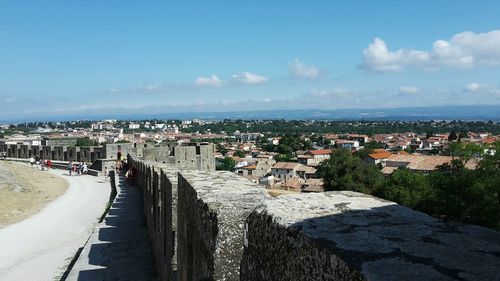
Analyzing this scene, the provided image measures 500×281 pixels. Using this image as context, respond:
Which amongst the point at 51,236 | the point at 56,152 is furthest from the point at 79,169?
the point at 51,236

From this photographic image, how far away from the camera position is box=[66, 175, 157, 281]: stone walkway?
6.67 meters

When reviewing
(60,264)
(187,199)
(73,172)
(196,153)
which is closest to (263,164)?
(73,172)

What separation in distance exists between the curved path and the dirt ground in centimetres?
56

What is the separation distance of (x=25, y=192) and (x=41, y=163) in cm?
1008

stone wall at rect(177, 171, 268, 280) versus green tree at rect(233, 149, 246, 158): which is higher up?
stone wall at rect(177, 171, 268, 280)

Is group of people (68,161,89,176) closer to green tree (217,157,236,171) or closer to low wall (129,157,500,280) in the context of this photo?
low wall (129,157,500,280)

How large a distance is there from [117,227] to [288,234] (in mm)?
9133

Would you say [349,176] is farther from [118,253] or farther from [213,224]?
[213,224]

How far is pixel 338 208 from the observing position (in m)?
2.04

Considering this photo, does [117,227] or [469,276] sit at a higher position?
[469,276]

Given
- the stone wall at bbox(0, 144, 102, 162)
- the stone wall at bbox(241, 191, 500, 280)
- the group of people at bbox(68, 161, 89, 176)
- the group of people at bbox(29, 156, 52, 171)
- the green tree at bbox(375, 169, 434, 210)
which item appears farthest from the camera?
the group of people at bbox(29, 156, 52, 171)

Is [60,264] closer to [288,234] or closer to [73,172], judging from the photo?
[288,234]

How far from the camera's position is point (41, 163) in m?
31.5

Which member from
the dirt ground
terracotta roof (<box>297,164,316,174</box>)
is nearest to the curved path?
the dirt ground
